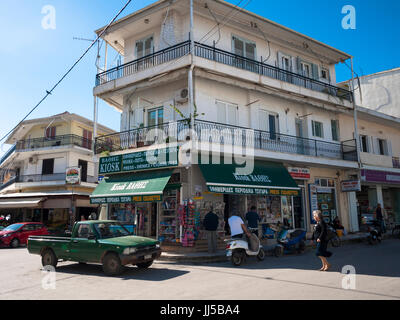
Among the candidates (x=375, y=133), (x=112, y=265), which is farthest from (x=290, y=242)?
(x=375, y=133)

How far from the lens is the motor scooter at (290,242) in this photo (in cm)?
1145

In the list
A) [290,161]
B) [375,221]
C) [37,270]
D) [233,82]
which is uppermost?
[233,82]

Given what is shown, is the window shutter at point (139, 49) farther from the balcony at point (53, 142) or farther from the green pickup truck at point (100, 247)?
the balcony at point (53, 142)

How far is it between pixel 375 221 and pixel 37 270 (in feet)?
49.6

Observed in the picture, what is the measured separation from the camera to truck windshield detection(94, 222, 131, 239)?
9.15 m

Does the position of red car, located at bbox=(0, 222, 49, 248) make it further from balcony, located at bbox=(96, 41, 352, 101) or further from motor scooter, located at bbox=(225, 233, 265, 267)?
motor scooter, located at bbox=(225, 233, 265, 267)

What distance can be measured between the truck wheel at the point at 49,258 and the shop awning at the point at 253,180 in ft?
18.8

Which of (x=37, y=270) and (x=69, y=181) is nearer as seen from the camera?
(x=37, y=270)

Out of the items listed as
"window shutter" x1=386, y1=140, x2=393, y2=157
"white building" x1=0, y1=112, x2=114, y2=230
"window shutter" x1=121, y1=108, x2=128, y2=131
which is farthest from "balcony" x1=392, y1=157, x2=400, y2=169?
"white building" x1=0, y1=112, x2=114, y2=230

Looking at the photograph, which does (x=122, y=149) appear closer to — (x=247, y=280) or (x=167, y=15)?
(x=167, y=15)

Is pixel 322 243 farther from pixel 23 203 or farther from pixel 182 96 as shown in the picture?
pixel 23 203

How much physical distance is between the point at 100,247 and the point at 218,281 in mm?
3483

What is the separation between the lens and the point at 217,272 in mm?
8742
